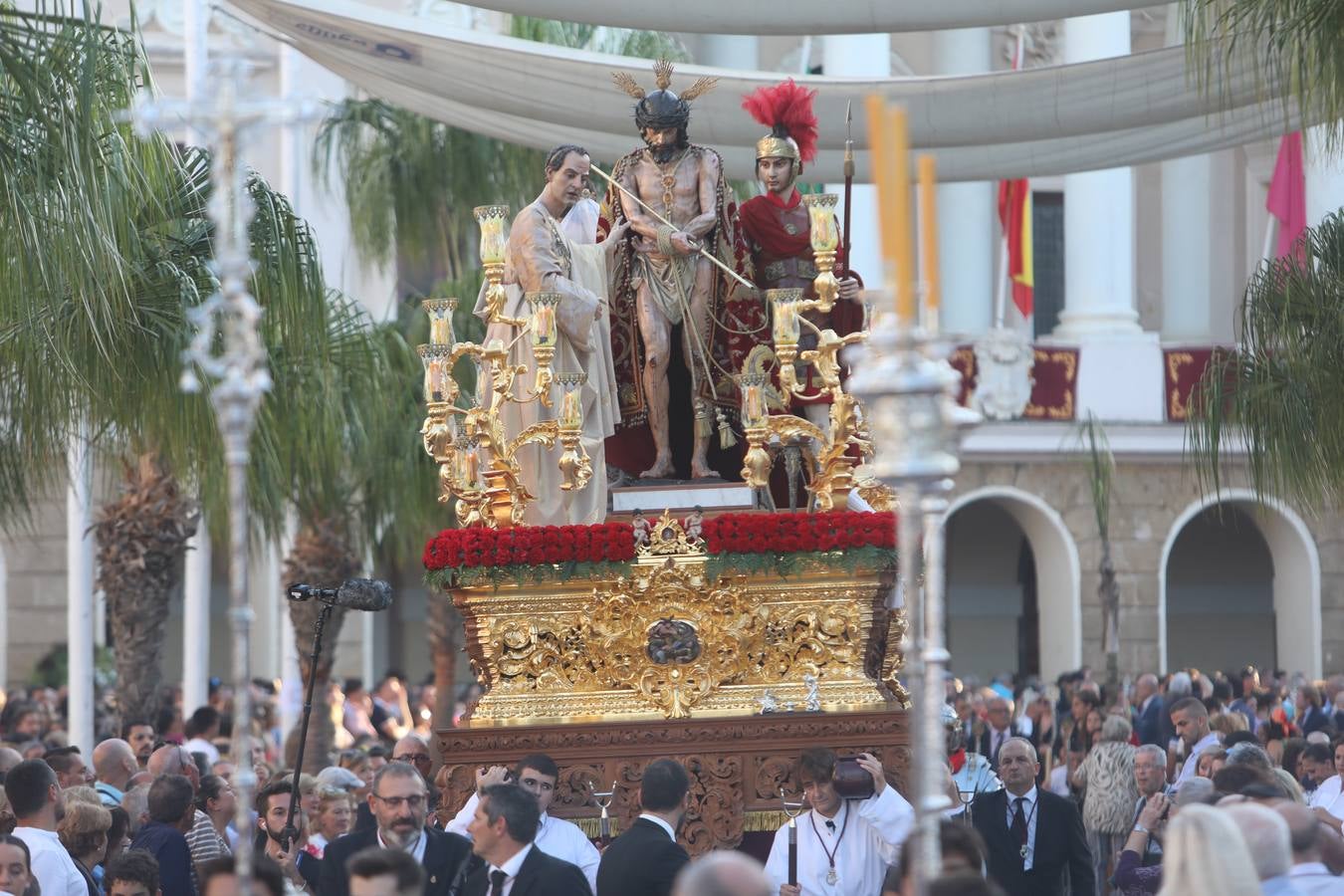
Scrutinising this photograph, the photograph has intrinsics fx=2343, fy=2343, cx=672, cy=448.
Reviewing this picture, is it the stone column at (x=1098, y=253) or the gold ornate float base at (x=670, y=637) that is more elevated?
the stone column at (x=1098, y=253)

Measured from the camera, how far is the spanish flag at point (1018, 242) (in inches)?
1210

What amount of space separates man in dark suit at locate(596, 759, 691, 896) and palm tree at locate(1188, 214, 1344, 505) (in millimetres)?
5920

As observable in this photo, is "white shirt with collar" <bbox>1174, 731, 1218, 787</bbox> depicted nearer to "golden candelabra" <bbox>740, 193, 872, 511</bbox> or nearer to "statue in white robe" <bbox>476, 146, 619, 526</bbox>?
"golden candelabra" <bbox>740, 193, 872, 511</bbox>

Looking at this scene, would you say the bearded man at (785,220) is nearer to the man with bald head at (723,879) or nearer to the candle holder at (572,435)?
the candle holder at (572,435)

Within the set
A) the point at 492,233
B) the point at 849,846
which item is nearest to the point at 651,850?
the point at 849,846

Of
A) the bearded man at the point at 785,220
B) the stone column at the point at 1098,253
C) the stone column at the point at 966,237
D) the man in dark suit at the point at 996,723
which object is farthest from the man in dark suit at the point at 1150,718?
the stone column at the point at 966,237

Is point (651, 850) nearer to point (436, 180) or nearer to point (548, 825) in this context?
point (548, 825)

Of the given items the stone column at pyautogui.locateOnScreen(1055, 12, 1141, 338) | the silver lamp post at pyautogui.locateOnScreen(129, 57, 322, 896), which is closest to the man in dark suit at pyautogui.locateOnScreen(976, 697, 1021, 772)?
the silver lamp post at pyautogui.locateOnScreen(129, 57, 322, 896)

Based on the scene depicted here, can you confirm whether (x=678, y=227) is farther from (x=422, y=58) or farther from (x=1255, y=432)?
(x=1255, y=432)

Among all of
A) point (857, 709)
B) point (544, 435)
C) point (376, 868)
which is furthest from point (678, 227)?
point (376, 868)

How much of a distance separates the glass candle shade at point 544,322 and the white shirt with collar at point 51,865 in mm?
3671

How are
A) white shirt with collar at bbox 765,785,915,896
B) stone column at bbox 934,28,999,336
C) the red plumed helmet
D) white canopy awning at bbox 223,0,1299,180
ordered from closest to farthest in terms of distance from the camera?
white shirt with collar at bbox 765,785,915,896, the red plumed helmet, white canopy awning at bbox 223,0,1299,180, stone column at bbox 934,28,999,336

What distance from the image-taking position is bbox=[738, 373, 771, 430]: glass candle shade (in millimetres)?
11516

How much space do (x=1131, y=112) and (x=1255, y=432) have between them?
7.49 ft
